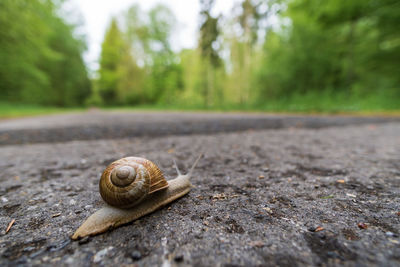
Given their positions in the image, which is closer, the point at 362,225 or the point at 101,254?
the point at 101,254

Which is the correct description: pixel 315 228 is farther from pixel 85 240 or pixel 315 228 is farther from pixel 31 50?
pixel 31 50

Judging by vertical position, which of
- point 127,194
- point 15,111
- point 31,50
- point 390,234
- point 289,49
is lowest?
point 390,234

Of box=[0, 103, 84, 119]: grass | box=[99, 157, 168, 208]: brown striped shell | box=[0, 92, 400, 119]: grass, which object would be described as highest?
box=[0, 103, 84, 119]: grass

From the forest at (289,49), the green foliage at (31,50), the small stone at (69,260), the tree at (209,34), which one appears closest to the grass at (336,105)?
the forest at (289,49)

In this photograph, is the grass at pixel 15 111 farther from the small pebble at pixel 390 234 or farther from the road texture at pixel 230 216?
the small pebble at pixel 390 234

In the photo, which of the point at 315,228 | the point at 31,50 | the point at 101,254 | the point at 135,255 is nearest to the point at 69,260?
the point at 101,254

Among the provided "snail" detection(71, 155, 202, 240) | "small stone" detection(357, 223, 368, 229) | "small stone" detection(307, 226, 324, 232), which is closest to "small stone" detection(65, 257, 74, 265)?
"snail" detection(71, 155, 202, 240)

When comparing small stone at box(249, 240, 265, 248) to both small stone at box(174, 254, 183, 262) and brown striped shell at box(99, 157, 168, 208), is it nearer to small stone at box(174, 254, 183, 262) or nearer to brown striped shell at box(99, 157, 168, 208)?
small stone at box(174, 254, 183, 262)

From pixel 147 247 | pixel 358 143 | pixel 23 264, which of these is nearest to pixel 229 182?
pixel 147 247
